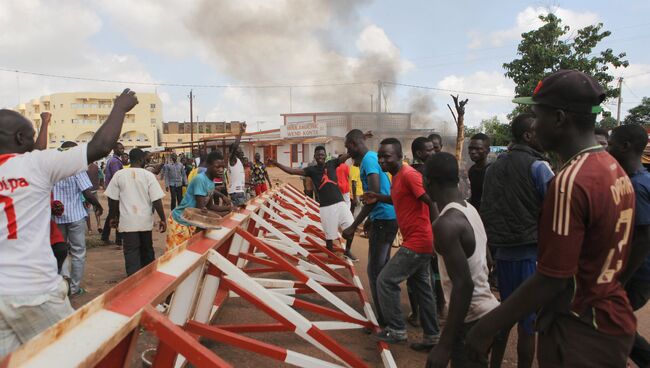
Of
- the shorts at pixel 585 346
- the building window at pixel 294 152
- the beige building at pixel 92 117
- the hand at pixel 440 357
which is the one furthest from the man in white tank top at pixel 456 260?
the beige building at pixel 92 117

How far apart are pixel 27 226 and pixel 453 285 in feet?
6.71

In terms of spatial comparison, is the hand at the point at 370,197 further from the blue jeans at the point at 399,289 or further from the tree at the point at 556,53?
the tree at the point at 556,53

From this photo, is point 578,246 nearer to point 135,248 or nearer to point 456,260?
point 456,260

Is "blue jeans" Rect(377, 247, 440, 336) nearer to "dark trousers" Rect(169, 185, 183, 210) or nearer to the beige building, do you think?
"dark trousers" Rect(169, 185, 183, 210)

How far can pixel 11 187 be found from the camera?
6.29ft

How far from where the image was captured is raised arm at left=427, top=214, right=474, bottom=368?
2027 mm

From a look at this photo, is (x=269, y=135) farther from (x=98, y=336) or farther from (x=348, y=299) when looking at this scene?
(x=98, y=336)

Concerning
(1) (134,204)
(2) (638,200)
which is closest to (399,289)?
(2) (638,200)

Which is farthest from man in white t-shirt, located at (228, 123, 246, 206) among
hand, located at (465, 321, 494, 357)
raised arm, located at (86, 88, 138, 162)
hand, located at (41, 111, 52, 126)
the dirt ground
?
hand, located at (465, 321, 494, 357)

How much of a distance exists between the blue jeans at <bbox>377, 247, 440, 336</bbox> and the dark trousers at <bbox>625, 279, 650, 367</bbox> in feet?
4.58

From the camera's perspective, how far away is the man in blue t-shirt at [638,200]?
2.61 metres

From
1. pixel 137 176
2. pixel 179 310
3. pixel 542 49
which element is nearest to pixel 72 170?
pixel 179 310

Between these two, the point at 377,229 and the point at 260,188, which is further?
the point at 260,188

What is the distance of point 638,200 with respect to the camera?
8.89ft
